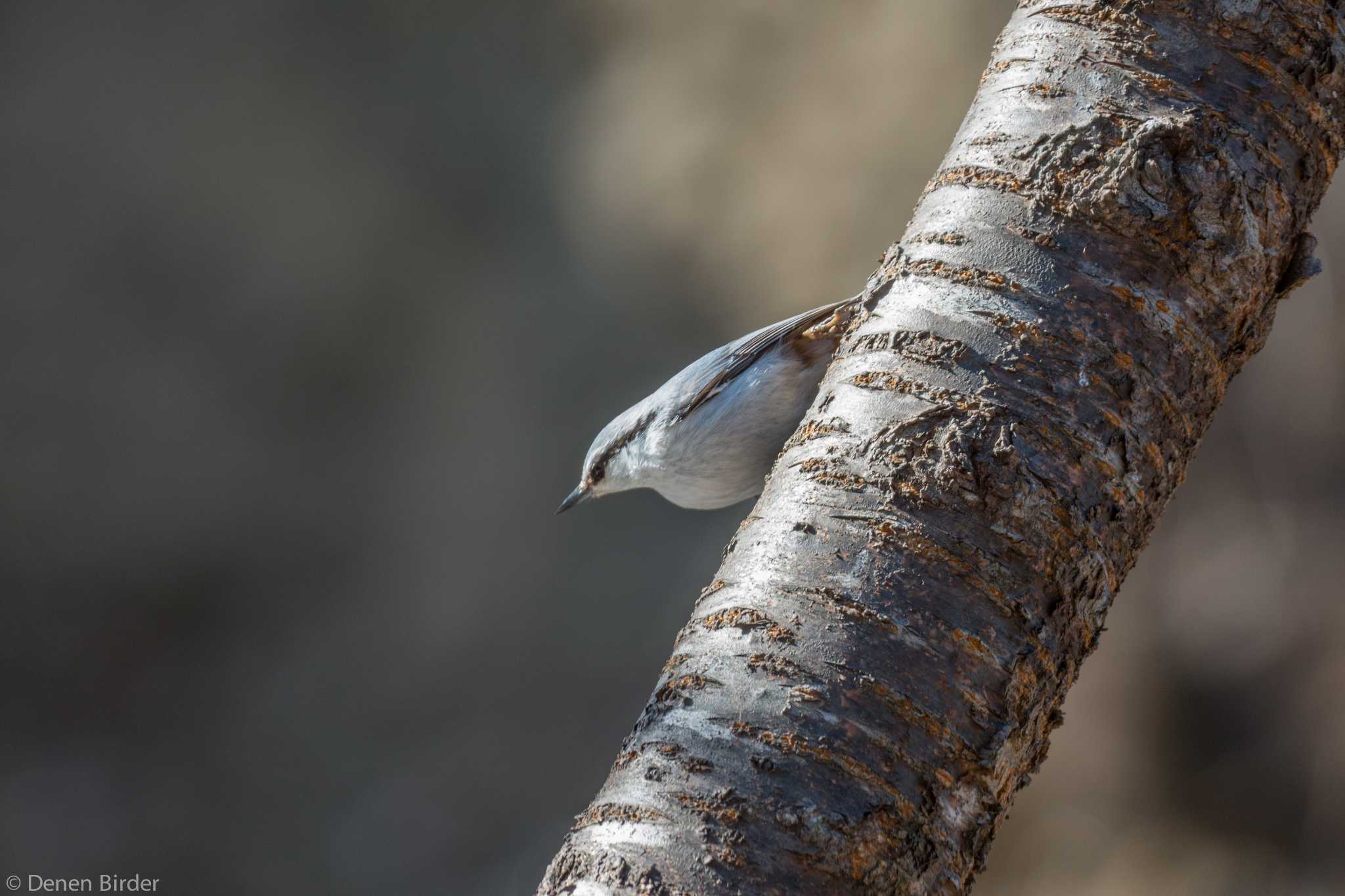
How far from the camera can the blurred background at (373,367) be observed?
4254 mm

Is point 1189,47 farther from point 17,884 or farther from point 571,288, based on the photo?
point 17,884

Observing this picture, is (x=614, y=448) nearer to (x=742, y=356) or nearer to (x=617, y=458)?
(x=617, y=458)

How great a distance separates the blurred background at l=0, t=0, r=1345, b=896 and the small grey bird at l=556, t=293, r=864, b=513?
2.25 m

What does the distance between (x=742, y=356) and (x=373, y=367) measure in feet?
11.8

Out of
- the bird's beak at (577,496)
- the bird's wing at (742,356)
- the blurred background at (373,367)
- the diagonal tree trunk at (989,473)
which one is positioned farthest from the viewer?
the blurred background at (373,367)

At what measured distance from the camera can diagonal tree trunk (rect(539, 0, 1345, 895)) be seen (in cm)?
74

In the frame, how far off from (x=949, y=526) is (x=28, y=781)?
5.34 m

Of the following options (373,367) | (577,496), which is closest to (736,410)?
(577,496)

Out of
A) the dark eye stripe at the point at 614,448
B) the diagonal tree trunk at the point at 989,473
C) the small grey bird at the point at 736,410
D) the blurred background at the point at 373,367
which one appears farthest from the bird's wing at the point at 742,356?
the blurred background at the point at 373,367

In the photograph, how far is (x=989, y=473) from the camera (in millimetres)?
796

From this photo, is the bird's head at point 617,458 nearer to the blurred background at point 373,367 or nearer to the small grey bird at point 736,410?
the small grey bird at point 736,410

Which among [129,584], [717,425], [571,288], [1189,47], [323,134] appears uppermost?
[323,134]

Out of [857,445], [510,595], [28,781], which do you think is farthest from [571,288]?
[857,445]

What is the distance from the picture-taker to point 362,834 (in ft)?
14.2
